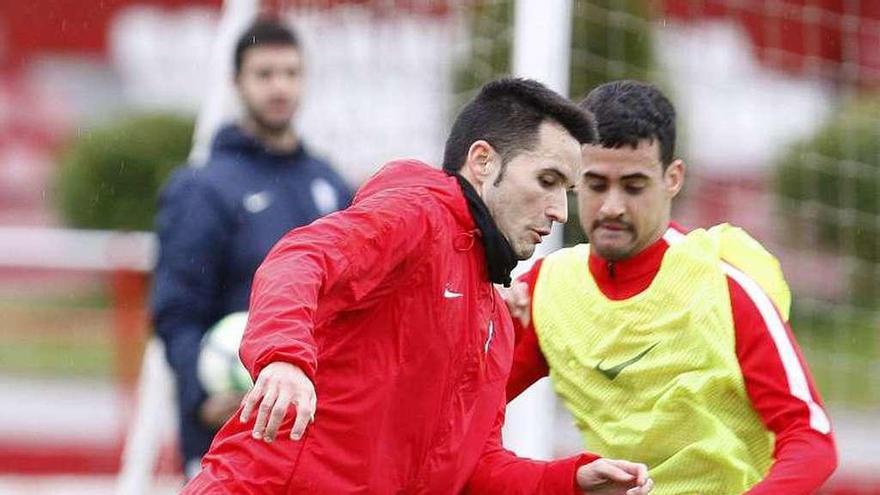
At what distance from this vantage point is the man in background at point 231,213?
673 cm

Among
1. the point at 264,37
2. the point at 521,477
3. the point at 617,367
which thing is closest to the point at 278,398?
the point at 521,477

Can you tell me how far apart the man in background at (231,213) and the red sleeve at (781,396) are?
102 inches

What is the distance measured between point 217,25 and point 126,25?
7.00 ft

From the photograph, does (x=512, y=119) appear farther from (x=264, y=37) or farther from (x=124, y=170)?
(x=124, y=170)

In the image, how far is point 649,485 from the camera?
4.14m

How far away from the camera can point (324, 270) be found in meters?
3.65

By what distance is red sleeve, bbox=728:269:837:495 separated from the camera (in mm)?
4285

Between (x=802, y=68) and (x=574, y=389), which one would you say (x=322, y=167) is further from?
(x=802, y=68)

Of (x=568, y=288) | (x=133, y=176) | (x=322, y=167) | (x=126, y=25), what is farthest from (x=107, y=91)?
(x=568, y=288)

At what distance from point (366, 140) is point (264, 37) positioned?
1449 millimetres

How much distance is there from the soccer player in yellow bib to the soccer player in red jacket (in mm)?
401

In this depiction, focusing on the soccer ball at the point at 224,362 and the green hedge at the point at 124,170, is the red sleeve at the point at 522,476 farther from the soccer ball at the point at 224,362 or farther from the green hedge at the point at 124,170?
the green hedge at the point at 124,170

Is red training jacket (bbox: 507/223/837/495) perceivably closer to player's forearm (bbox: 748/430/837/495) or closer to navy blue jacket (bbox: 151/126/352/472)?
player's forearm (bbox: 748/430/837/495)

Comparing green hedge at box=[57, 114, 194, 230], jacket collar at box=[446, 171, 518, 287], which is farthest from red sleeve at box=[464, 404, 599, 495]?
green hedge at box=[57, 114, 194, 230]
